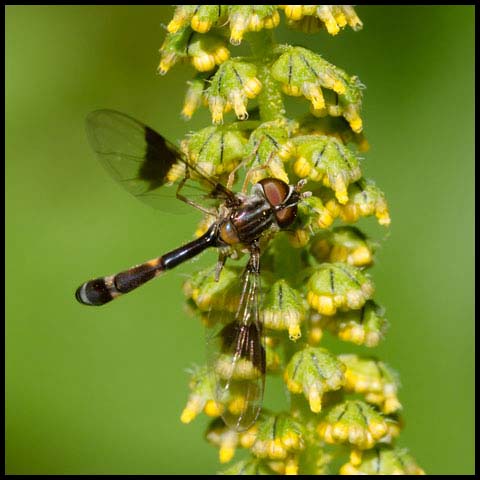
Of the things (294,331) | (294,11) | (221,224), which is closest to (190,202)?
(221,224)

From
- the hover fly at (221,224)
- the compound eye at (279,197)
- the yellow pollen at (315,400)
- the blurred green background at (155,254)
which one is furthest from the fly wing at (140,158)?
the blurred green background at (155,254)

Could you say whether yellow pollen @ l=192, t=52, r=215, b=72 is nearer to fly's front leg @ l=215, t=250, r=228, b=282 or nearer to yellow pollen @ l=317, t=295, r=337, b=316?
fly's front leg @ l=215, t=250, r=228, b=282

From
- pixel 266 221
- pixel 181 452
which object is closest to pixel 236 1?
pixel 266 221

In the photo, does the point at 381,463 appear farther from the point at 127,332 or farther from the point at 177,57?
the point at 127,332

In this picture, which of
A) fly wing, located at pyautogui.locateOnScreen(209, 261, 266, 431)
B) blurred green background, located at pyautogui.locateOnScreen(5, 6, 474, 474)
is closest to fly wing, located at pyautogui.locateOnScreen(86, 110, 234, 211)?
Answer: fly wing, located at pyautogui.locateOnScreen(209, 261, 266, 431)

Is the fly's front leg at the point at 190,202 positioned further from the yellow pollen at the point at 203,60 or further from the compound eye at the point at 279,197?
the yellow pollen at the point at 203,60

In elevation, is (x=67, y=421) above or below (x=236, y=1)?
below
